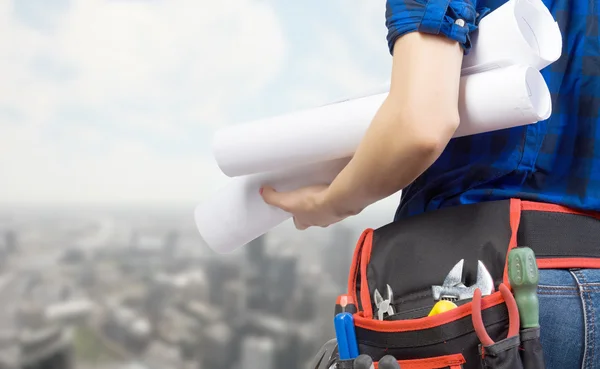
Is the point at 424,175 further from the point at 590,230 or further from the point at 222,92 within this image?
the point at 222,92

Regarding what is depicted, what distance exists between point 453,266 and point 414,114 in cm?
17

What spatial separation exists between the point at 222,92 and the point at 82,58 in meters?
0.45

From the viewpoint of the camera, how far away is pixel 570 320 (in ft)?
1.68

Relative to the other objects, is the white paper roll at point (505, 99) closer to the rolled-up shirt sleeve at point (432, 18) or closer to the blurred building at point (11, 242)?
the rolled-up shirt sleeve at point (432, 18)

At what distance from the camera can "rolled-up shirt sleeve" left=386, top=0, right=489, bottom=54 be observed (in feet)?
1.63

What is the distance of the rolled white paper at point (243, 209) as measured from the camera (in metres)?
0.74

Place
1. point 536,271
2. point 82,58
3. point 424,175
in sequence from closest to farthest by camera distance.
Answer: point 536,271 → point 424,175 → point 82,58

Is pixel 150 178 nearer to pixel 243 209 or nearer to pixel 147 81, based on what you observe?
pixel 147 81

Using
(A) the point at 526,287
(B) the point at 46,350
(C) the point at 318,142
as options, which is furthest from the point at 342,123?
(B) the point at 46,350

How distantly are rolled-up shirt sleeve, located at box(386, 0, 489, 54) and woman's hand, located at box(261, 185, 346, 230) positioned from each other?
20 cm

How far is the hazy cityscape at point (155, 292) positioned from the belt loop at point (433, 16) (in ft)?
4.74

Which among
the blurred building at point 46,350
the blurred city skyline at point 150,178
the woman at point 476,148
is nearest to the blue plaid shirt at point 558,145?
the woman at point 476,148

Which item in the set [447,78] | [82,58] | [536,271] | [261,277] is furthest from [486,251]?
[82,58]

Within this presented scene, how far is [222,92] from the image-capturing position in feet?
6.14
